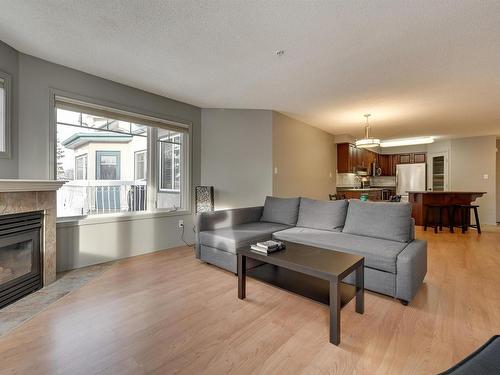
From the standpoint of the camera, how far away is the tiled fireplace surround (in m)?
2.14

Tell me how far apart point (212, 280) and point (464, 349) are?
2144 mm

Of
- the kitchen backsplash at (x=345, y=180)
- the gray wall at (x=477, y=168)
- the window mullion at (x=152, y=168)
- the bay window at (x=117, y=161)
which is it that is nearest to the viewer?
the bay window at (x=117, y=161)

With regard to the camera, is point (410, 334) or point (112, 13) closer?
point (410, 334)

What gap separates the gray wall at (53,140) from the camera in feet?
8.73

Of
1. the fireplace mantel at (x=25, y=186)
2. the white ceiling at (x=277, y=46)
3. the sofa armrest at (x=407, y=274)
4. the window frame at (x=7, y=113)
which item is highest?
the white ceiling at (x=277, y=46)

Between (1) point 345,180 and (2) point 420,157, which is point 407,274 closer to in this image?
(1) point 345,180

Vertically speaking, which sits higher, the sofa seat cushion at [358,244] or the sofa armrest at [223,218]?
the sofa armrest at [223,218]

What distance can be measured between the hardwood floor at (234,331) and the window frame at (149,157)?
38.4 inches

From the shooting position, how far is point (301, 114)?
4930 mm

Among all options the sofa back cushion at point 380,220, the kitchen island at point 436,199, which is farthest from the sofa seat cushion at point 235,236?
the kitchen island at point 436,199

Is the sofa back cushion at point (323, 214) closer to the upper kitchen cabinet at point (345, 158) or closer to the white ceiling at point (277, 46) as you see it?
the white ceiling at point (277, 46)


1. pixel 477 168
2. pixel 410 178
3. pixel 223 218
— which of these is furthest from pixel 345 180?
pixel 223 218

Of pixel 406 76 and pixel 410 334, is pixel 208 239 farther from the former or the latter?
pixel 406 76

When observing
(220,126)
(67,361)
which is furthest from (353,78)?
(67,361)
